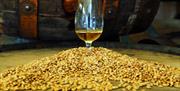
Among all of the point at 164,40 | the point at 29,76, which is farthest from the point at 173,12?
the point at 29,76

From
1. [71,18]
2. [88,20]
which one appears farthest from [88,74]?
[71,18]

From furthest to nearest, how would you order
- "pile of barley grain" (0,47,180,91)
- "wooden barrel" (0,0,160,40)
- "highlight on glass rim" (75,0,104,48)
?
"wooden barrel" (0,0,160,40) → "highlight on glass rim" (75,0,104,48) → "pile of barley grain" (0,47,180,91)

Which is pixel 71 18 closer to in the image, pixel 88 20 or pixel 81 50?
pixel 81 50

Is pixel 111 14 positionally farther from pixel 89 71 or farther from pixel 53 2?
pixel 89 71

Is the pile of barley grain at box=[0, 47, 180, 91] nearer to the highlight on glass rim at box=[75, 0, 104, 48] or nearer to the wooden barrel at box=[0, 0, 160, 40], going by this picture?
the highlight on glass rim at box=[75, 0, 104, 48]

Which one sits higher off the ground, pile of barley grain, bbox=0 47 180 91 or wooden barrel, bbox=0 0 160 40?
wooden barrel, bbox=0 0 160 40

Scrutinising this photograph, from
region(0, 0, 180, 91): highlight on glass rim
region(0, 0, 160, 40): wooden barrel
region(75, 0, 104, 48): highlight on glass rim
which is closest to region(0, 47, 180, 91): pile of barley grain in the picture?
region(0, 0, 180, 91): highlight on glass rim
